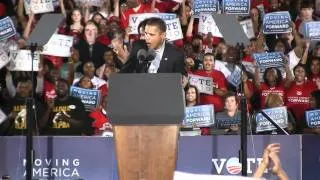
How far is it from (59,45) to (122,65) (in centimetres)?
113

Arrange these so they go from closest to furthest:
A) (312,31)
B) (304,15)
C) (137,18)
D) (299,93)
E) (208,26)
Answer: (299,93) < (137,18) < (312,31) < (208,26) < (304,15)

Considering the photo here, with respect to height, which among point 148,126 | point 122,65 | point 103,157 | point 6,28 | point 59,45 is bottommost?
→ point 103,157

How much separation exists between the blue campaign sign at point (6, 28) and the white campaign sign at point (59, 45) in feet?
1.63

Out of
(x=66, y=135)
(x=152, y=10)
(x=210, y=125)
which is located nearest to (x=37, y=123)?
(x=66, y=135)

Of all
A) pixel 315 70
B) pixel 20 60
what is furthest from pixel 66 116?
pixel 315 70

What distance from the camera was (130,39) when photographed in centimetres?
1046

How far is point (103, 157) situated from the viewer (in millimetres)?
8547

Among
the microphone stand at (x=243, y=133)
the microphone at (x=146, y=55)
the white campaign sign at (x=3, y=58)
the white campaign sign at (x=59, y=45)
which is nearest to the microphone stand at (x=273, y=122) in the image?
the microphone stand at (x=243, y=133)

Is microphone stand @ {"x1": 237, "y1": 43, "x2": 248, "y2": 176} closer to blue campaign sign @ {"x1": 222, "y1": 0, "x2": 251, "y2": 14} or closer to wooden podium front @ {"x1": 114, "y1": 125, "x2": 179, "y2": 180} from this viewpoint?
wooden podium front @ {"x1": 114, "y1": 125, "x2": 179, "y2": 180}

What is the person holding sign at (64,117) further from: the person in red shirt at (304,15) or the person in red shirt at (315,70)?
the person in red shirt at (304,15)

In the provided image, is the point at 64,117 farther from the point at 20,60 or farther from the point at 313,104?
the point at 313,104

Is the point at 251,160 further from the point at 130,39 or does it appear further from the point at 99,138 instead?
the point at 130,39

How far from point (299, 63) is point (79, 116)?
10.5 feet

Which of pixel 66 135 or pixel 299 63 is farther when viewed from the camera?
pixel 299 63
